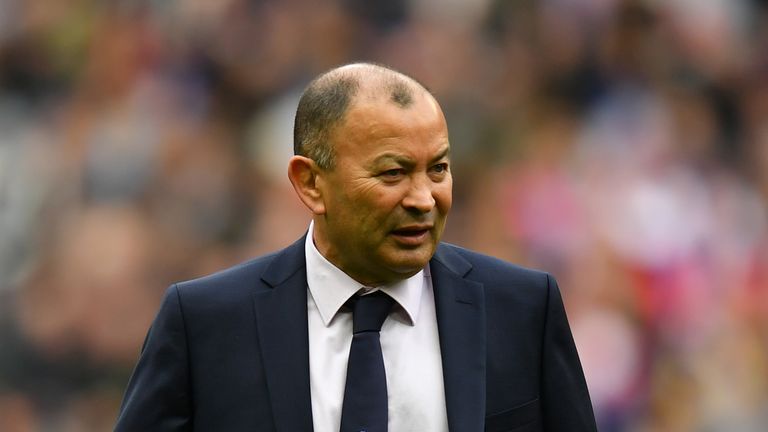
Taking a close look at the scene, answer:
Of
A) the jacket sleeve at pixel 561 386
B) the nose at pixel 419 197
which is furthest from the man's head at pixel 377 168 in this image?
the jacket sleeve at pixel 561 386

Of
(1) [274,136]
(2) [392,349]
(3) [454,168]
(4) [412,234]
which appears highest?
(4) [412,234]

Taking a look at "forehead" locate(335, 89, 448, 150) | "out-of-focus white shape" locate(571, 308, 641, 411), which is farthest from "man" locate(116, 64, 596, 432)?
"out-of-focus white shape" locate(571, 308, 641, 411)

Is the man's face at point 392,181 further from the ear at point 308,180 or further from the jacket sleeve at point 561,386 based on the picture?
the jacket sleeve at point 561,386

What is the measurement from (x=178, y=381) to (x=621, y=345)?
429 cm

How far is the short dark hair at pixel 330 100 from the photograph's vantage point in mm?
3461

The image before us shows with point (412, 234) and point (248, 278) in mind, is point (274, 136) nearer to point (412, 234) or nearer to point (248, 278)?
point (248, 278)

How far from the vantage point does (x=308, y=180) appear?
3.59m

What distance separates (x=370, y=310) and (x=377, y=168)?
0.35m

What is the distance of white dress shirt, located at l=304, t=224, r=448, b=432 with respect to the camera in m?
3.46

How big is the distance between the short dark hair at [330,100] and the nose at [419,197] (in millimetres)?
181

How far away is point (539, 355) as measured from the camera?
11.8ft

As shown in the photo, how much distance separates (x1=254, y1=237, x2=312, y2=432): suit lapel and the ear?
154mm

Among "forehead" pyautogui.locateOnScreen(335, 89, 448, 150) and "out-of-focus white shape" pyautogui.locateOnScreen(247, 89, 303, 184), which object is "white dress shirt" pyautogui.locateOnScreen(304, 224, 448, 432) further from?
"out-of-focus white shape" pyautogui.locateOnScreen(247, 89, 303, 184)

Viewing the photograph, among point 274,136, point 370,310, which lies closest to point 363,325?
point 370,310
